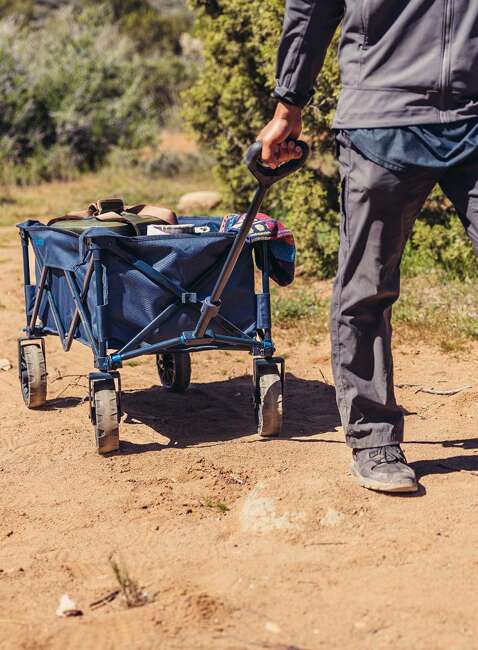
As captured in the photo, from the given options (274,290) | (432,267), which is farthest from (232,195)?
(432,267)

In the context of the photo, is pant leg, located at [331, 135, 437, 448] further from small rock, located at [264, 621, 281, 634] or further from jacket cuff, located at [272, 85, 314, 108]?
small rock, located at [264, 621, 281, 634]

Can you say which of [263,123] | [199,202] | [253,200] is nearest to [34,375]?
[253,200]

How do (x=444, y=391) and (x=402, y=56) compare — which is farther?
(x=444, y=391)

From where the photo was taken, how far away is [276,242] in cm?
455

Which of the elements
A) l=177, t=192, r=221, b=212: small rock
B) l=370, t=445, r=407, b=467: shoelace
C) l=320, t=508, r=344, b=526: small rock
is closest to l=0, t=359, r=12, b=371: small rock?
l=370, t=445, r=407, b=467: shoelace

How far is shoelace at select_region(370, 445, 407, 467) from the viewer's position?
3.68 m

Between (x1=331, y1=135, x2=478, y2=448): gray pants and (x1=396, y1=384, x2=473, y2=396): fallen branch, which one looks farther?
(x1=396, y1=384, x2=473, y2=396): fallen branch

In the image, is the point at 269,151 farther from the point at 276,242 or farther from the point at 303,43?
the point at 276,242

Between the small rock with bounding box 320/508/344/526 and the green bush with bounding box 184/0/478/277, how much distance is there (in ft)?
13.0

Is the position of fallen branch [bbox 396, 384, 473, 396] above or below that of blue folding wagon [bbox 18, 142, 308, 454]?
below

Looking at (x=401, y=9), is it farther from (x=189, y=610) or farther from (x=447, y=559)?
(x=189, y=610)

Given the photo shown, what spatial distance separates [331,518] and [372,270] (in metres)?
0.87

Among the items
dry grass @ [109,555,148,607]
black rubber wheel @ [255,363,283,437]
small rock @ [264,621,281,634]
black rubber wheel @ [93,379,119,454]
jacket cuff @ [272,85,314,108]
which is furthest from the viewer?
black rubber wheel @ [255,363,283,437]

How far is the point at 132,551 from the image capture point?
333 cm
